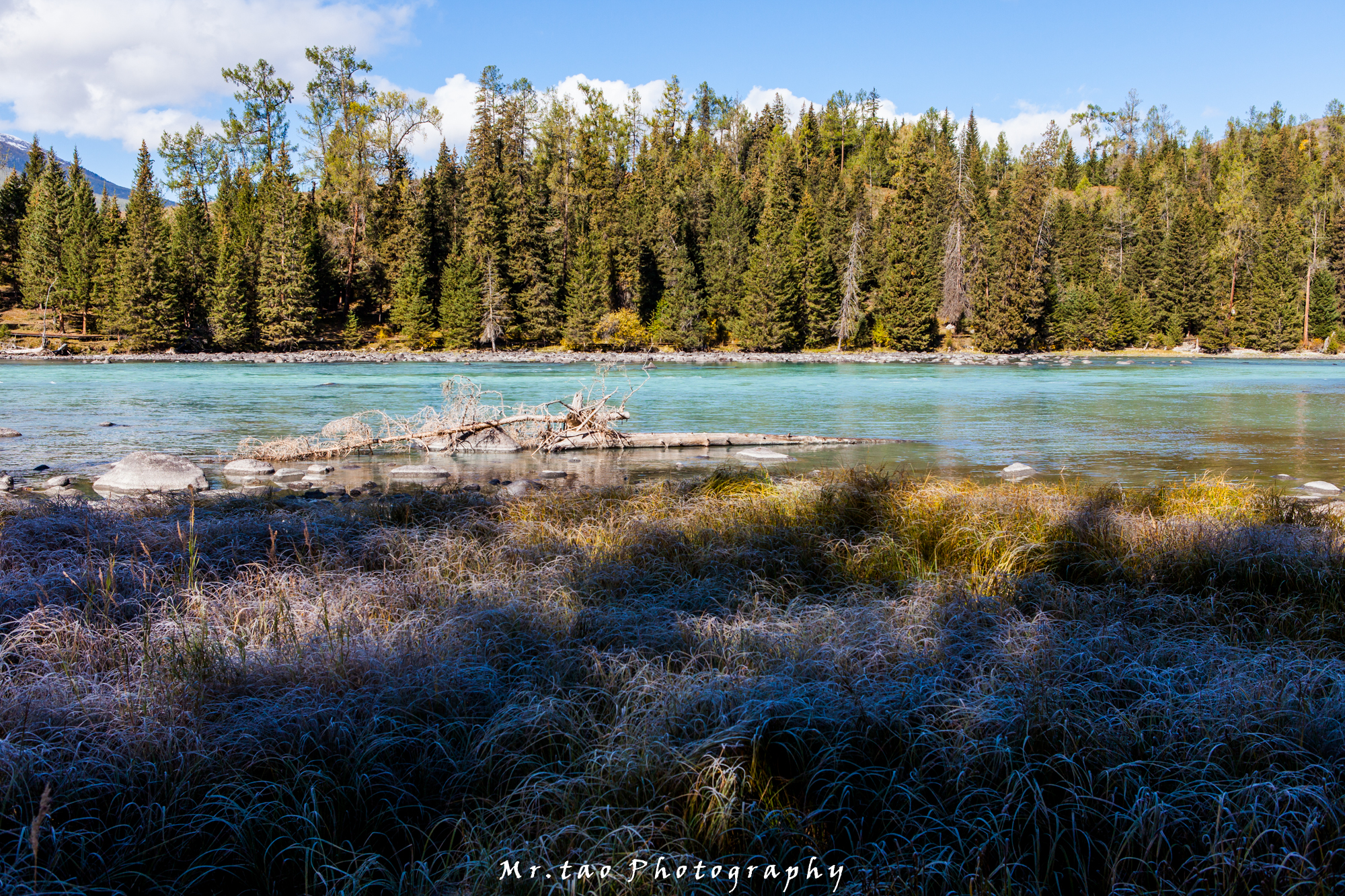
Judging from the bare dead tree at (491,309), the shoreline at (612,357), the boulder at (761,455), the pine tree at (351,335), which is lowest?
the boulder at (761,455)

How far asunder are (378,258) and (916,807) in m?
57.7

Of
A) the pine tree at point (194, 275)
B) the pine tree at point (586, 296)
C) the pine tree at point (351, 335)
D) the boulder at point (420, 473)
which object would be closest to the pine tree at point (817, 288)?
the pine tree at point (586, 296)

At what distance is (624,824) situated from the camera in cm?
253

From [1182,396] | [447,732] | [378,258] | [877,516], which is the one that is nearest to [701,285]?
[378,258]

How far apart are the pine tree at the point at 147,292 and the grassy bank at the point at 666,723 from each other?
158 ft

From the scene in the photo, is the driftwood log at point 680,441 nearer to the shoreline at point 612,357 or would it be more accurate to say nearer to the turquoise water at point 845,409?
the turquoise water at point 845,409

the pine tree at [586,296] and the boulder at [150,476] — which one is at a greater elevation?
the pine tree at [586,296]

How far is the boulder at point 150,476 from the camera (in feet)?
34.0

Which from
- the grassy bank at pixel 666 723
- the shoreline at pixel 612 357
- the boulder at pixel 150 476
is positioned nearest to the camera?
the grassy bank at pixel 666 723

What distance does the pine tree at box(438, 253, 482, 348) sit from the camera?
5188cm

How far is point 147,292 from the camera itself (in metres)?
45.7

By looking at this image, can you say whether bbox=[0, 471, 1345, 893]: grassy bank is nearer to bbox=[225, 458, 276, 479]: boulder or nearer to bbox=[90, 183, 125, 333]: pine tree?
bbox=[225, 458, 276, 479]: boulder

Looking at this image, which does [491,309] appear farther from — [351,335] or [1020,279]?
[1020,279]

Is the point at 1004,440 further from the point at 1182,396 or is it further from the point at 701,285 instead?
the point at 701,285
